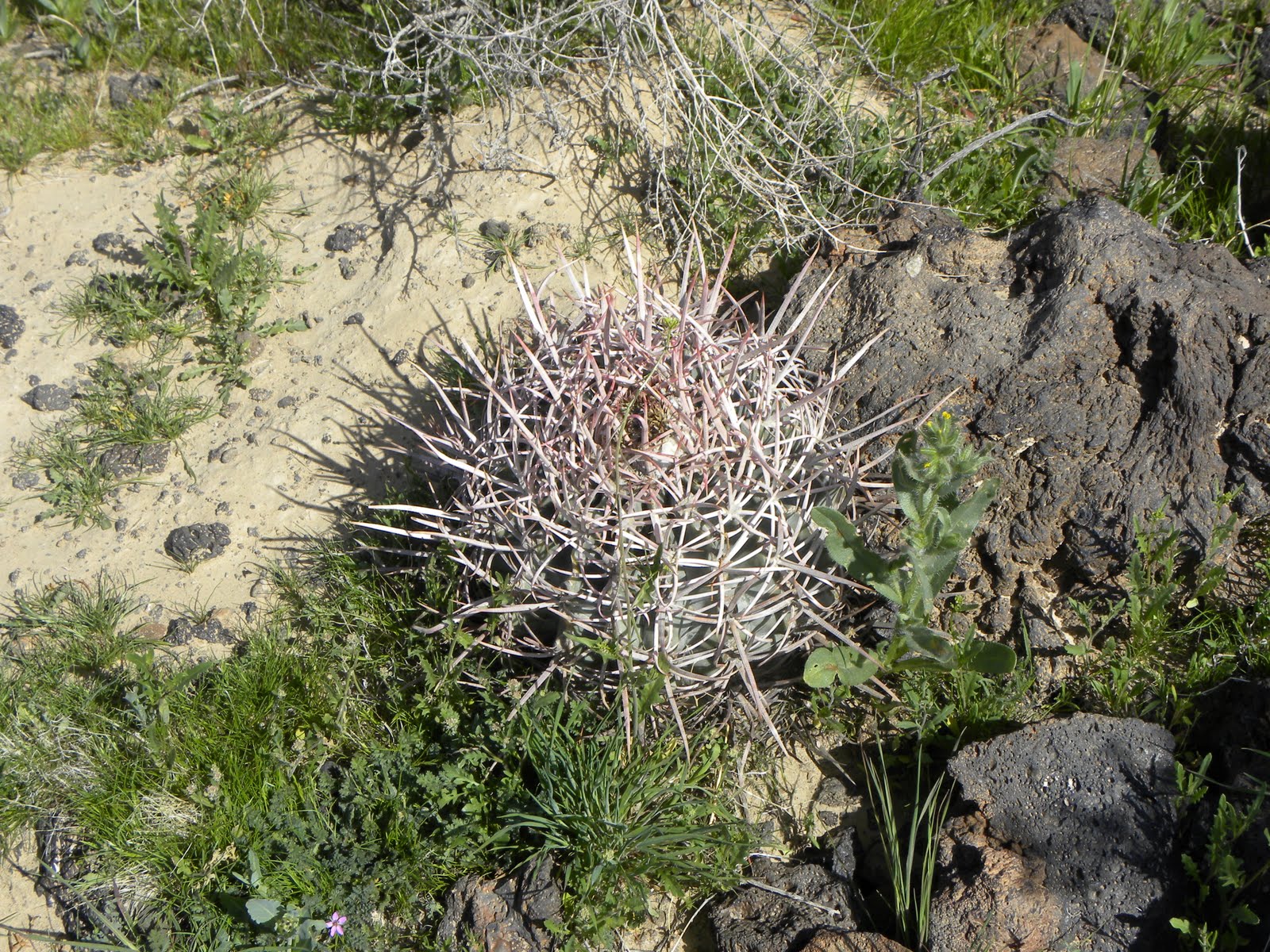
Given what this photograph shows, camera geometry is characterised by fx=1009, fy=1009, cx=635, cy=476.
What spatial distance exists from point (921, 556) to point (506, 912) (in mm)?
1352

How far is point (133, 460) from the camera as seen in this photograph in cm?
370

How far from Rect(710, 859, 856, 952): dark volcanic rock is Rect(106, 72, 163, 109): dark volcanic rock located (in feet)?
14.2

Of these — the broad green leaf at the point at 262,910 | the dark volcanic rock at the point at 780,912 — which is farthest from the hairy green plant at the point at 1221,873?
the broad green leaf at the point at 262,910

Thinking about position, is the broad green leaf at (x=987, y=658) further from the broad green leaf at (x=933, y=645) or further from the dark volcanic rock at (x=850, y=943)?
the dark volcanic rock at (x=850, y=943)

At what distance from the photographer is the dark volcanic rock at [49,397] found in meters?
3.82

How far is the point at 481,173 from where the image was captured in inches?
162

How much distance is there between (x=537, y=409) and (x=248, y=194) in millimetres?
2366

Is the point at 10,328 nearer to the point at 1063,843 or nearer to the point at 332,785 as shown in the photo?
the point at 332,785

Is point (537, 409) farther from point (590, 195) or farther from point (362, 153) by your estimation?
point (362, 153)

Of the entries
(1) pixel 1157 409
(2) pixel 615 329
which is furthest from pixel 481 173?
(1) pixel 1157 409

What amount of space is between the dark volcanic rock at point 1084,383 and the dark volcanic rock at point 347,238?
211 cm

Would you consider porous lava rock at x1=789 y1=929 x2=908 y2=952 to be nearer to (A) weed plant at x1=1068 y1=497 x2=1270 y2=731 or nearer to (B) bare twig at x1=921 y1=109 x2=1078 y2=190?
(A) weed plant at x1=1068 y1=497 x2=1270 y2=731

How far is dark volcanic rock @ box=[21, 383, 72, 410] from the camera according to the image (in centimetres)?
382

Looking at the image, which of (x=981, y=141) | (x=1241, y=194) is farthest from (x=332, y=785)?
(x=1241, y=194)
